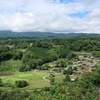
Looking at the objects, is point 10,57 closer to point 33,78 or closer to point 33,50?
point 33,50

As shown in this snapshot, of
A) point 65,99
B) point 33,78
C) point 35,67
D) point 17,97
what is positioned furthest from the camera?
point 35,67

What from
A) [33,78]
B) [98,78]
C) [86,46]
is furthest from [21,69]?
[86,46]

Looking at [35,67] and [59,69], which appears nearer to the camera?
[59,69]

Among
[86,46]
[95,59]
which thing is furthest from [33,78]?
[86,46]

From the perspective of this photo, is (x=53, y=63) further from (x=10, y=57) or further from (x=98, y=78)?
(x=98, y=78)

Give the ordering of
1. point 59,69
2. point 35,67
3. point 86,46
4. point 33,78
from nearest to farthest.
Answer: point 33,78, point 59,69, point 35,67, point 86,46

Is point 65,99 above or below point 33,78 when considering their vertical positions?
above

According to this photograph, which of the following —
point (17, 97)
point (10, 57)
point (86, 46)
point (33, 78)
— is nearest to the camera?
point (17, 97)

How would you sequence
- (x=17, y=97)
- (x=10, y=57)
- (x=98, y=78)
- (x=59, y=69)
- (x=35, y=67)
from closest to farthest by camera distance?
(x=17, y=97) → (x=98, y=78) → (x=59, y=69) → (x=35, y=67) → (x=10, y=57)

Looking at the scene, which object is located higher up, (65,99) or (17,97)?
(65,99)
